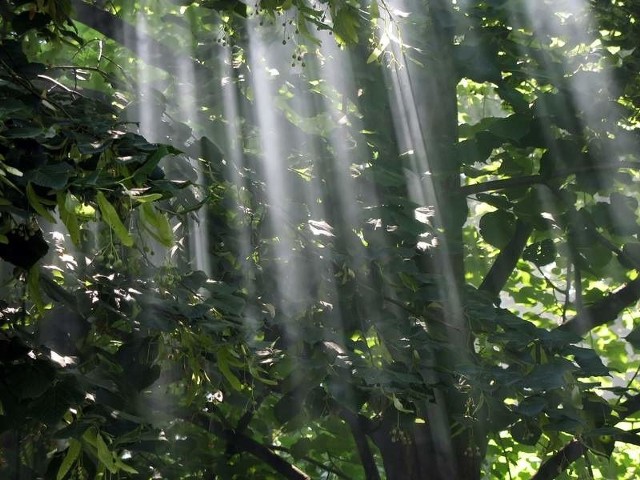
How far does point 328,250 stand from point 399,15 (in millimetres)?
708

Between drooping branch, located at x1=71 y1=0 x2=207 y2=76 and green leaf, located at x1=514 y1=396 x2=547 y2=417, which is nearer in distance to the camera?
green leaf, located at x1=514 y1=396 x2=547 y2=417

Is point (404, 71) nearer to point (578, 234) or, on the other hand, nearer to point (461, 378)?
point (578, 234)

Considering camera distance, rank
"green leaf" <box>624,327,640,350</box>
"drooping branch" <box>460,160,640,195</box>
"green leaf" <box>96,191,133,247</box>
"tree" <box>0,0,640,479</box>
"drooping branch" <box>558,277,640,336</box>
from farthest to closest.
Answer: "drooping branch" <box>558,277,640,336</box>, "drooping branch" <box>460,160,640,195</box>, "green leaf" <box>624,327,640,350</box>, "tree" <box>0,0,640,479</box>, "green leaf" <box>96,191,133,247</box>

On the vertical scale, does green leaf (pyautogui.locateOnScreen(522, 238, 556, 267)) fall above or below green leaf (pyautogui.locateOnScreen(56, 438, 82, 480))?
above

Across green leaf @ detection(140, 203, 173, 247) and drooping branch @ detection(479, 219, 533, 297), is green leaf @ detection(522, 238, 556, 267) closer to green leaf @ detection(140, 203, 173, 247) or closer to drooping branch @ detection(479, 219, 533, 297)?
drooping branch @ detection(479, 219, 533, 297)

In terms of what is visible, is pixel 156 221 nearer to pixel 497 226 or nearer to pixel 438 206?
pixel 438 206

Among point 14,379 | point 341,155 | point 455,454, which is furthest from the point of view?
point 455,454

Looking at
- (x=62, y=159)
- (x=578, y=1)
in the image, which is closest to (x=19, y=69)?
(x=62, y=159)

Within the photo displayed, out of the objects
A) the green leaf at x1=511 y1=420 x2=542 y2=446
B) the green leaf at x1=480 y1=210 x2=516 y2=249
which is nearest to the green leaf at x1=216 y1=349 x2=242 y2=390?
the green leaf at x1=511 y1=420 x2=542 y2=446

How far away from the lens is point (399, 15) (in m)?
2.69

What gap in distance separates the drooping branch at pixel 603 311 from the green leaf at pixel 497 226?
1.24 feet

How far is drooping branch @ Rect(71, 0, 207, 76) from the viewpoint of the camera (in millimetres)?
2969

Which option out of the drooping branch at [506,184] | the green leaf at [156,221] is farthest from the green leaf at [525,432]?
the green leaf at [156,221]

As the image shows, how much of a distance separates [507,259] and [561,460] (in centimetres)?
82
